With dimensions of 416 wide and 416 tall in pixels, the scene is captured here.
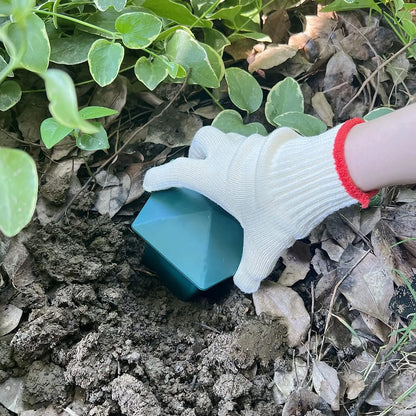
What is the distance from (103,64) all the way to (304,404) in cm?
72

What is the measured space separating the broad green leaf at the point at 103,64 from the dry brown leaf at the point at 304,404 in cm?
67

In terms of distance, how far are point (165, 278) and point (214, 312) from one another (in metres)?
0.14

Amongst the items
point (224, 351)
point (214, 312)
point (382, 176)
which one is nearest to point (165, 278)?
point (214, 312)

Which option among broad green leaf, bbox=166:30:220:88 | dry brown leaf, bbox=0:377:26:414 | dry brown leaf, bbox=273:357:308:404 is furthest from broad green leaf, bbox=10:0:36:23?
dry brown leaf, bbox=273:357:308:404

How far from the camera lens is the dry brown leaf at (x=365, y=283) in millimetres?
919

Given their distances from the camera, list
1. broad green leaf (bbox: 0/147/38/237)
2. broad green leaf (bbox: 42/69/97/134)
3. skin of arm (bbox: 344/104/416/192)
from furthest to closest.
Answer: skin of arm (bbox: 344/104/416/192) < broad green leaf (bbox: 0/147/38/237) < broad green leaf (bbox: 42/69/97/134)

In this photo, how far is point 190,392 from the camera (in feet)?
2.73

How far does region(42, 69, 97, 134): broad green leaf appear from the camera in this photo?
0.44 metres

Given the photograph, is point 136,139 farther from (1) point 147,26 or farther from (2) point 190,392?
(2) point 190,392

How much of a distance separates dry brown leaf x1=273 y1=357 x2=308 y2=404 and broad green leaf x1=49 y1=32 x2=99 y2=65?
2.41 ft

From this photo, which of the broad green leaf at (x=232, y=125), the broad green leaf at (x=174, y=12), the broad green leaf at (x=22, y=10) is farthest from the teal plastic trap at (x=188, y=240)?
the broad green leaf at (x=22, y=10)

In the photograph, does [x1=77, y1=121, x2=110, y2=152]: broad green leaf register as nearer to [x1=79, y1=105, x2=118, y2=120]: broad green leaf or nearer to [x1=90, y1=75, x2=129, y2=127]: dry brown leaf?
[x1=79, y1=105, x2=118, y2=120]: broad green leaf

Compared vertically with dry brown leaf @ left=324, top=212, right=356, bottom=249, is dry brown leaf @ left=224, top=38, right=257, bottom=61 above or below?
above

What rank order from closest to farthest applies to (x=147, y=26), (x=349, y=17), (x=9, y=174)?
(x=9, y=174) < (x=147, y=26) < (x=349, y=17)
